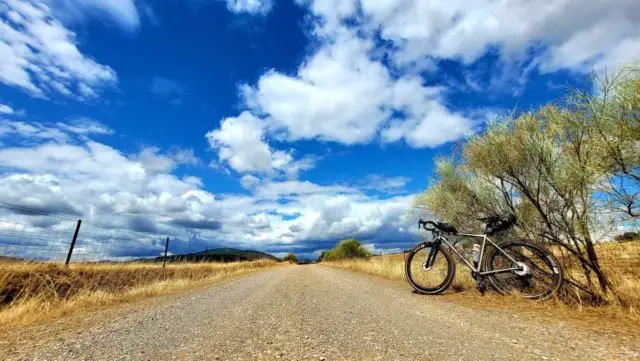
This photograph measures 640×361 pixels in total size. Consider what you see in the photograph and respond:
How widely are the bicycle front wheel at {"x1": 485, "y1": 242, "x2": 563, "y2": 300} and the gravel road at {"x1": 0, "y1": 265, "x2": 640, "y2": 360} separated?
142cm

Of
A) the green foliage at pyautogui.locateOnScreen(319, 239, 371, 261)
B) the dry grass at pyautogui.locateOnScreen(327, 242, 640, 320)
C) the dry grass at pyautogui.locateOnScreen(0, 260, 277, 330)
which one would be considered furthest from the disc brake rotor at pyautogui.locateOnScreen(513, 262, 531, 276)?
the green foliage at pyautogui.locateOnScreen(319, 239, 371, 261)

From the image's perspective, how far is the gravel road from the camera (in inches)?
120

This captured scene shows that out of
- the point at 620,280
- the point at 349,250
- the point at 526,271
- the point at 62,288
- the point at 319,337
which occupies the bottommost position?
the point at 319,337

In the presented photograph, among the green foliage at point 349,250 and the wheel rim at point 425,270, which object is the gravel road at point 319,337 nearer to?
the wheel rim at point 425,270

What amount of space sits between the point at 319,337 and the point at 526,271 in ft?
14.2

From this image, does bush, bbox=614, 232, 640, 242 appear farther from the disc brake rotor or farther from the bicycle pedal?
the bicycle pedal

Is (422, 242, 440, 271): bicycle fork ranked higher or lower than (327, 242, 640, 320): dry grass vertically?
higher

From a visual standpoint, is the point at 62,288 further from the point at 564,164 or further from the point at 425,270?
the point at 564,164

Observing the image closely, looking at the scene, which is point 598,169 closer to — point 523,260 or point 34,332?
point 523,260

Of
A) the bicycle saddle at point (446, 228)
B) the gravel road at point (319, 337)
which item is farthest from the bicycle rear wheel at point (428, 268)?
the gravel road at point (319, 337)

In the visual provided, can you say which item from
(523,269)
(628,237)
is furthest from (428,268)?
(628,237)

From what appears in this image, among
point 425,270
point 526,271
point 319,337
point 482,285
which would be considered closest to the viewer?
point 319,337

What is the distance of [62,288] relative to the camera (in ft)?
34.4

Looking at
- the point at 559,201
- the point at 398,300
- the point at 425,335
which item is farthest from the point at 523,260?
the point at 425,335
